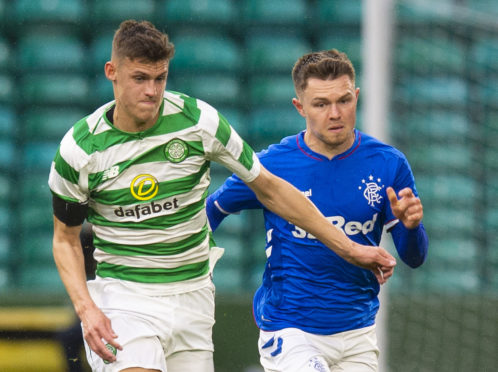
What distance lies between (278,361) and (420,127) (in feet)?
7.89

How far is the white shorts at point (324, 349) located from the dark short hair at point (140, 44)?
50.6 inches

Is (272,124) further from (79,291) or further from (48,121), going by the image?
(79,291)

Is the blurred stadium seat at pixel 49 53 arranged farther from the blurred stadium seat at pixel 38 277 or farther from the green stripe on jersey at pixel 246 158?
the green stripe on jersey at pixel 246 158

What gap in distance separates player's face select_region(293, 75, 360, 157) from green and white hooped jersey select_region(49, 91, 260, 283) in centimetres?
40

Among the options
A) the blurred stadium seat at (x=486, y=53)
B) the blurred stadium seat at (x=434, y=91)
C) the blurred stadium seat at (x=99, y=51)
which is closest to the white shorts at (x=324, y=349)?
the blurred stadium seat at (x=434, y=91)

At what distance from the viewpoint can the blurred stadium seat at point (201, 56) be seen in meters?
7.60

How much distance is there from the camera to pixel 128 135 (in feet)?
12.0

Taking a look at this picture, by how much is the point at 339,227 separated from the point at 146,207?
0.84 metres

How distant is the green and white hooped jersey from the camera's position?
3.63 metres

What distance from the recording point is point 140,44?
354cm

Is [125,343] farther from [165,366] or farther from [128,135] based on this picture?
[128,135]

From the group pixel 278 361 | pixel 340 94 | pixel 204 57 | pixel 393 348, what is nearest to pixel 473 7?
pixel 204 57

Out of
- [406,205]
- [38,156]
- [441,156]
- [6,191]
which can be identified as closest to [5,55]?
[38,156]

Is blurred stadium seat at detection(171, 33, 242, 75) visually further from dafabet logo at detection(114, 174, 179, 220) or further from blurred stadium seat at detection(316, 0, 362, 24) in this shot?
dafabet logo at detection(114, 174, 179, 220)
